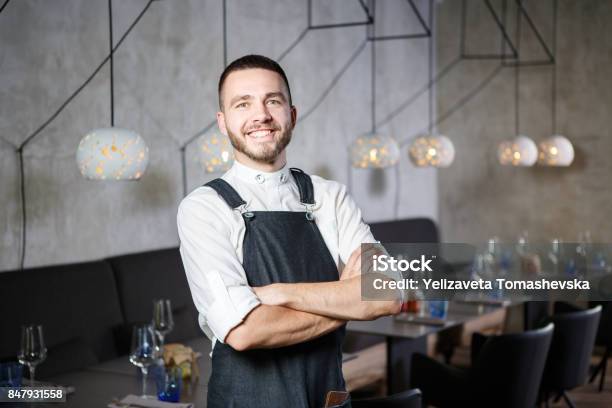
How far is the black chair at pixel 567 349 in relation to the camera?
4.20m

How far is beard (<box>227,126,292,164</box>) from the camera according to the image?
1961 millimetres

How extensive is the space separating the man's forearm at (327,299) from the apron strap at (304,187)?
25cm

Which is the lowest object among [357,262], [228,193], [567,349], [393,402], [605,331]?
[605,331]

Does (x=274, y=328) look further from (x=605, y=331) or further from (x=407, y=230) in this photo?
(x=407, y=230)

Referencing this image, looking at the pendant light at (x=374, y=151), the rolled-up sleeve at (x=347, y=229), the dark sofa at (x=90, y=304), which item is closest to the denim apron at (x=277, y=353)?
the rolled-up sleeve at (x=347, y=229)

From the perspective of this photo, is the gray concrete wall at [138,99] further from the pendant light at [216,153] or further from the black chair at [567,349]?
the black chair at [567,349]

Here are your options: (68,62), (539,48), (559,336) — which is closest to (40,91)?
(68,62)

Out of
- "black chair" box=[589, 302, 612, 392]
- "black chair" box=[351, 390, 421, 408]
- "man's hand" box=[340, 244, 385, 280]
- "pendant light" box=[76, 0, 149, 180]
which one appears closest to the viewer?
"man's hand" box=[340, 244, 385, 280]

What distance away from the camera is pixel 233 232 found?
1951 millimetres

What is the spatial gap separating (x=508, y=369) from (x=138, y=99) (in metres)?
2.52

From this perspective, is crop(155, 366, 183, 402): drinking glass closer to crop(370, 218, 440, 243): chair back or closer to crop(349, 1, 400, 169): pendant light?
crop(349, 1, 400, 169): pendant light

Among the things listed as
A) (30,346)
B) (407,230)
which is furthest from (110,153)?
(407,230)

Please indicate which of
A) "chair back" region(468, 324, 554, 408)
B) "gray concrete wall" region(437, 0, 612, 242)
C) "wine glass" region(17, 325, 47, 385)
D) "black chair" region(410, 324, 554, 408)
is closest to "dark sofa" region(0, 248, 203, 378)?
"wine glass" region(17, 325, 47, 385)

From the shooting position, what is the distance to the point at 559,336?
421 centimetres
